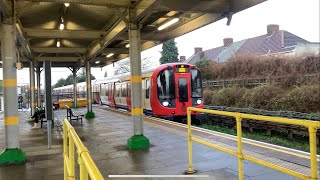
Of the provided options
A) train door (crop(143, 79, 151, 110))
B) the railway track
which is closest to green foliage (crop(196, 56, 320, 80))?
train door (crop(143, 79, 151, 110))

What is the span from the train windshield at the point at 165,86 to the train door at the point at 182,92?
0.78 feet

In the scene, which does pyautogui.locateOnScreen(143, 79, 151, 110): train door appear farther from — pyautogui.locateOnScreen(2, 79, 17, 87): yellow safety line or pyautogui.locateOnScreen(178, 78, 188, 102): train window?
pyautogui.locateOnScreen(2, 79, 17, 87): yellow safety line

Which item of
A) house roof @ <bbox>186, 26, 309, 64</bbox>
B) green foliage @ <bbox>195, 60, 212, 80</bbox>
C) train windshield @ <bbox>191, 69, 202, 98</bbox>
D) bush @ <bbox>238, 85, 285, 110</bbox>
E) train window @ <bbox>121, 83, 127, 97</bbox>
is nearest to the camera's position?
train windshield @ <bbox>191, 69, 202, 98</bbox>

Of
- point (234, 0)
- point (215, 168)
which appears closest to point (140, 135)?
point (215, 168)

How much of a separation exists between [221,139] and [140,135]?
2.17 meters

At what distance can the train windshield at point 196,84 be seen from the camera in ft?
50.6

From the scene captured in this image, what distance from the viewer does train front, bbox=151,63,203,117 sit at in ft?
48.9

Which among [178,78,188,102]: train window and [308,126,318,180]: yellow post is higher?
[178,78,188,102]: train window

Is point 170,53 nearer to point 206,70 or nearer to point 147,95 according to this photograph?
point 206,70

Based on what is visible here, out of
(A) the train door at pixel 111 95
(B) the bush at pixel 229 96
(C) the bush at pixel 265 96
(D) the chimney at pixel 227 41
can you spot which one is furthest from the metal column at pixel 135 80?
(D) the chimney at pixel 227 41

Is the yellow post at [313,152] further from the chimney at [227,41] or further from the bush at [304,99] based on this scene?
the chimney at [227,41]

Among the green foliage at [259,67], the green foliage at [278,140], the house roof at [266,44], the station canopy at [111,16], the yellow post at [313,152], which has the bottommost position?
the green foliage at [278,140]

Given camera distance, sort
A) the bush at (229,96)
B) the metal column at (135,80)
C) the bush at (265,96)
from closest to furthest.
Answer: the metal column at (135,80) → the bush at (265,96) → the bush at (229,96)

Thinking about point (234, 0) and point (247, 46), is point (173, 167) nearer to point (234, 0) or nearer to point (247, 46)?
point (234, 0)
